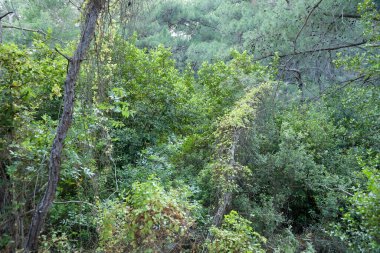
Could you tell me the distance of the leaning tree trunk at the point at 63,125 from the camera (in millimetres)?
3242

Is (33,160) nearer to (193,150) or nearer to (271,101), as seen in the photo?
(193,150)

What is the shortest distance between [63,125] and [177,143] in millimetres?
3435

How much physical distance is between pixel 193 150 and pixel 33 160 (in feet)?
11.2

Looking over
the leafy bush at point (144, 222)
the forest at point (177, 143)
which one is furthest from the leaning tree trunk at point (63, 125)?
the leafy bush at point (144, 222)

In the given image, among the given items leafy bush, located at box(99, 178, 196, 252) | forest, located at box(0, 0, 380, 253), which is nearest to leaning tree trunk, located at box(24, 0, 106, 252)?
forest, located at box(0, 0, 380, 253)

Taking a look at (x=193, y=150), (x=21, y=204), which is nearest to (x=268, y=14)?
(x=193, y=150)

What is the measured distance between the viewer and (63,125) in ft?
10.7

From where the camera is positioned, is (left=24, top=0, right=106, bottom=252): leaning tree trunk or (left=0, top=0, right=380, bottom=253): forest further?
(left=0, top=0, right=380, bottom=253): forest

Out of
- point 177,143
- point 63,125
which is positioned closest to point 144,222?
point 63,125

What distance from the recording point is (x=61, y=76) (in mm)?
6109

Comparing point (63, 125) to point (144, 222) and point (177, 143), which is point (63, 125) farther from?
point (177, 143)

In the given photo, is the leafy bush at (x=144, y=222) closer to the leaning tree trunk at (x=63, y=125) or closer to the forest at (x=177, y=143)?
the forest at (x=177, y=143)

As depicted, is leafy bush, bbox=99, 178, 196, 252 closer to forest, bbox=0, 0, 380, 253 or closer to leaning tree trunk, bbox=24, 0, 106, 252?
forest, bbox=0, 0, 380, 253

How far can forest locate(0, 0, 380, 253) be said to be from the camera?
3396 mm
